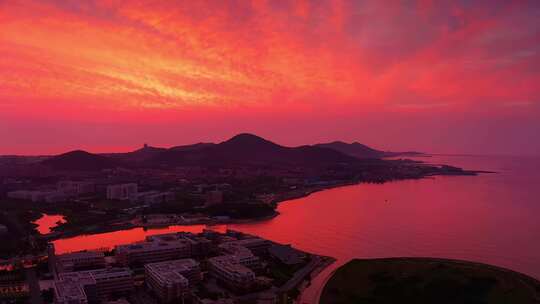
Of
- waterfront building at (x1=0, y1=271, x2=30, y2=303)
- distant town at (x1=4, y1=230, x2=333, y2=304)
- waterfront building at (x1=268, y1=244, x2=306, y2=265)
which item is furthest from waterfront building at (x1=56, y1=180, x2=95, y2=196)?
waterfront building at (x1=268, y1=244, x2=306, y2=265)

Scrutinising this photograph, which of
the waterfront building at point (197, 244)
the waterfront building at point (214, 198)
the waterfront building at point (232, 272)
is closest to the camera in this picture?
the waterfront building at point (232, 272)

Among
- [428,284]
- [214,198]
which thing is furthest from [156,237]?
[214,198]

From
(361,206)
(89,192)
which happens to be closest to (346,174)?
(361,206)

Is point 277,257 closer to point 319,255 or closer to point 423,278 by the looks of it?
point 319,255

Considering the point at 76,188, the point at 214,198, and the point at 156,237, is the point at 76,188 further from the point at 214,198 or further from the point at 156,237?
the point at 156,237

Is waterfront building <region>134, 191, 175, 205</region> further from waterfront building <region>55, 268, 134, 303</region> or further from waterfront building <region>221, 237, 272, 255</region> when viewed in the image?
waterfront building <region>55, 268, 134, 303</region>

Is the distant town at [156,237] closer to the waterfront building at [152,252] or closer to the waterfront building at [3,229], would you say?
the waterfront building at [152,252]

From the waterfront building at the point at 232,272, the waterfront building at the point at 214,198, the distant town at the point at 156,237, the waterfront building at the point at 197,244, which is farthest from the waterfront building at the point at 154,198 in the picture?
the waterfront building at the point at 232,272
